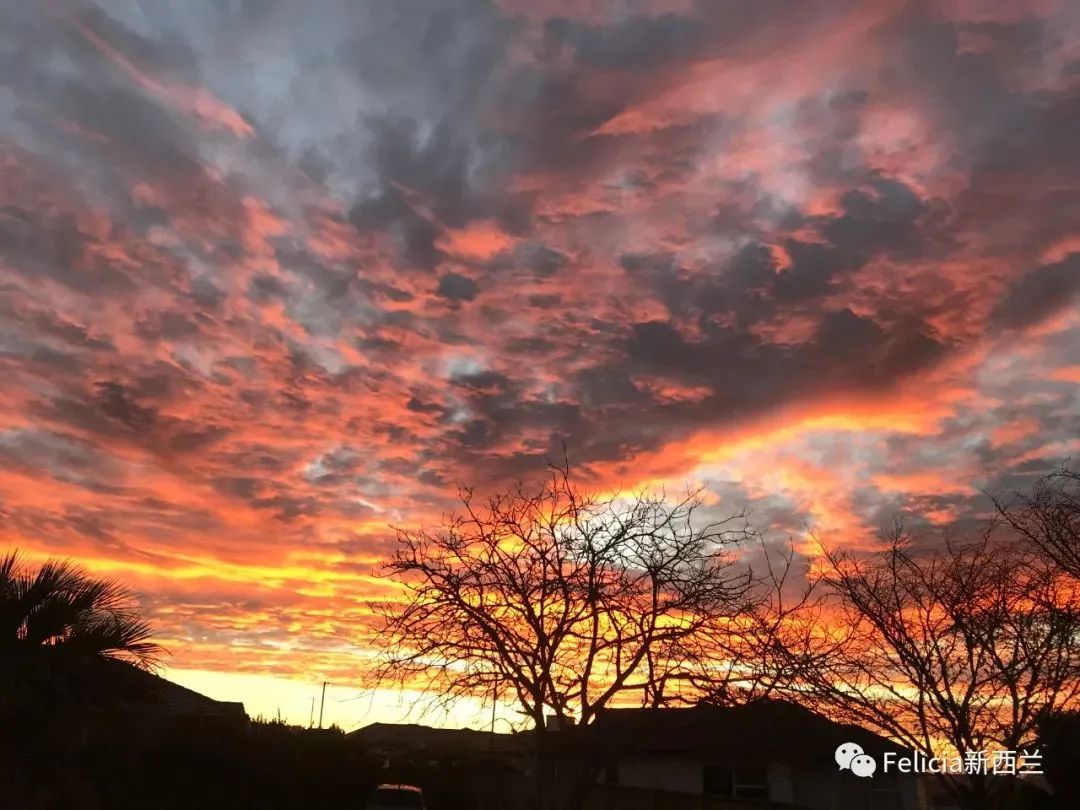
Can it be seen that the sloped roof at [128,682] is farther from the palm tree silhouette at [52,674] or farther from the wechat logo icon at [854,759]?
the wechat logo icon at [854,759]

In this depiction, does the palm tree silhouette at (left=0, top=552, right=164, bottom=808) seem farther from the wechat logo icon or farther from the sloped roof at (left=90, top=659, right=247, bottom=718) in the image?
the wechat logo icon

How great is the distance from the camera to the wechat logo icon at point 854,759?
1089 inches

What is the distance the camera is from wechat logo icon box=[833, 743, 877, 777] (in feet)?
90.7

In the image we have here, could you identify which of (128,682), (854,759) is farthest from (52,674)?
(854,759)

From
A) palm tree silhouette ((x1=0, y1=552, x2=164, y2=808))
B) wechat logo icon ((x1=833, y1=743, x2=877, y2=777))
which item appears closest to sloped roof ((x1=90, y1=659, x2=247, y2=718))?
palm tree silhouette ((x1=0, y1=552, x2=164, y2=808))

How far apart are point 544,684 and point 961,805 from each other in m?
12.5

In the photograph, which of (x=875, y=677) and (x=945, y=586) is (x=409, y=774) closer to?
(x=875, y=677)

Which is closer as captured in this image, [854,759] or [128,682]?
[128,682]

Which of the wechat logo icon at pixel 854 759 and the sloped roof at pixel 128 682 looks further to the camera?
the wechat logo icon at pixel 854 759

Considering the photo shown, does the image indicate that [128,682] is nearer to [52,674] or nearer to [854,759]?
[52,674]

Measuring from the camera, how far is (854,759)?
27750 mm

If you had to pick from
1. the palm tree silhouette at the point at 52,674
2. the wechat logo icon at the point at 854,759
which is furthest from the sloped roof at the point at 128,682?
the wechat logo icon at the point at 854,759

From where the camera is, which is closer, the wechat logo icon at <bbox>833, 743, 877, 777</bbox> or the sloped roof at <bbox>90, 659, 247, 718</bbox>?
the sloped roof at <bbox>90, 659, 247, 718</bbox>

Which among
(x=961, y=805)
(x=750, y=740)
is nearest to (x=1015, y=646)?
(x=961, y=805)
